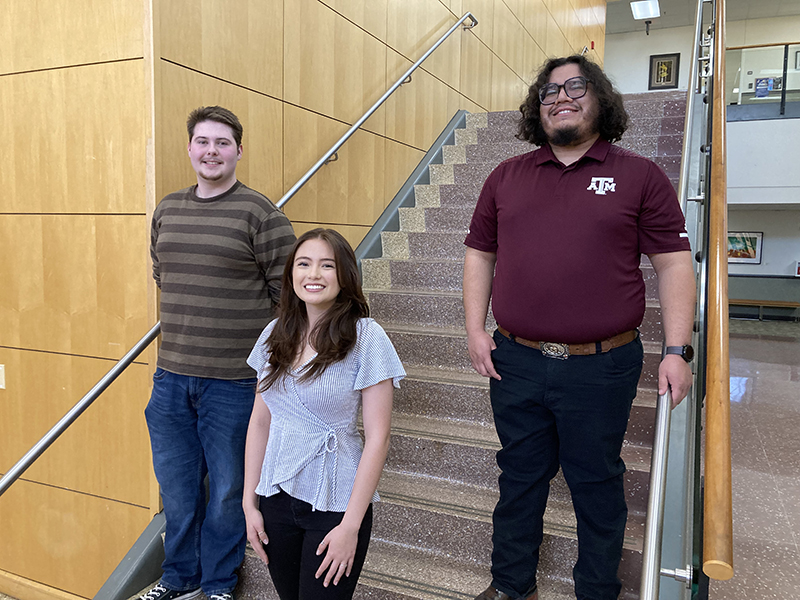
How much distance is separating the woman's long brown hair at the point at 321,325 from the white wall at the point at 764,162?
28.9 feet

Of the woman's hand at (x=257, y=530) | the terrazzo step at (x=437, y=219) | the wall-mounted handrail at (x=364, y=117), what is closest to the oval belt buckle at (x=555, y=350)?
the woman's hand at (x=257, y=530)

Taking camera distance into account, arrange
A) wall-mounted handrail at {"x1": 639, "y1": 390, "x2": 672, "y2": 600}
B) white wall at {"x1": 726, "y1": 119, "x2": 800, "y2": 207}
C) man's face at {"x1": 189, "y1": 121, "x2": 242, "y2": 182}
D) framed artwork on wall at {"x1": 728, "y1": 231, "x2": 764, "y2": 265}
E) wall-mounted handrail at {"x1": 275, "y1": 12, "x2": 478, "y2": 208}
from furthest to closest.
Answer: framed artwork on wall at {"x1": 728, "y1": 231, "x2": 764, "y2": 265}
white wall at {"x1": 726, "y1": 119, "x2": 800, "y2": 207}
wall-mounted handrail at {"x1": 275, "y1": 12, "x2": 478, "y2": 208}
man's face at {"x1": 189, "y1": 121, "x2": 242, "y2": 182}
wall-mounted handrail at {"x1": 639, "y1": 390, "x2": 672, "y2": 600}

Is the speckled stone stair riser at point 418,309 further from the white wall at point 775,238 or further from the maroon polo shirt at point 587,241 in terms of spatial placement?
the white wall at point 775,238

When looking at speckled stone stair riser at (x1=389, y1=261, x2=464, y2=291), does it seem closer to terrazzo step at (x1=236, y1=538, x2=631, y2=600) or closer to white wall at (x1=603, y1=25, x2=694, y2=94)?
terrazzo step at (x1=236, y1=538, x2=631, y2=600)

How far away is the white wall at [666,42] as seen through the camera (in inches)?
477

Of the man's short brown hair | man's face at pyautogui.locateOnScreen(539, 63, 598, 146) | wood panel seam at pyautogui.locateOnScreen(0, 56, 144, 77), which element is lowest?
man's face at pyautogui.locateOnScreen(539, 63, 598, 146)

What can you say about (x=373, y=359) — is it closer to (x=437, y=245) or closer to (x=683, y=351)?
(x=683, y=351)

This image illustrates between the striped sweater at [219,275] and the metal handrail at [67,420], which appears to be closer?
the metal handrail at [67,420]

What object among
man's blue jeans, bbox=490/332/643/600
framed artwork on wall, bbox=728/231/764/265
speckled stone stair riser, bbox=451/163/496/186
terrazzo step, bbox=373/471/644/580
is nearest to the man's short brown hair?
man's blue jeans, bbox=490/332/643/600

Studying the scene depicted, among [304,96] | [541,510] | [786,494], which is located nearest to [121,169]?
[304,96]

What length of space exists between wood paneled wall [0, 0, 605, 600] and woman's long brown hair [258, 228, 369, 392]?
1078mm

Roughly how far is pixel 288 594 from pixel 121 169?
167 centimetres

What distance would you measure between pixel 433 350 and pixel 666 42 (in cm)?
1294

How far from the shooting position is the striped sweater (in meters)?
1.96
